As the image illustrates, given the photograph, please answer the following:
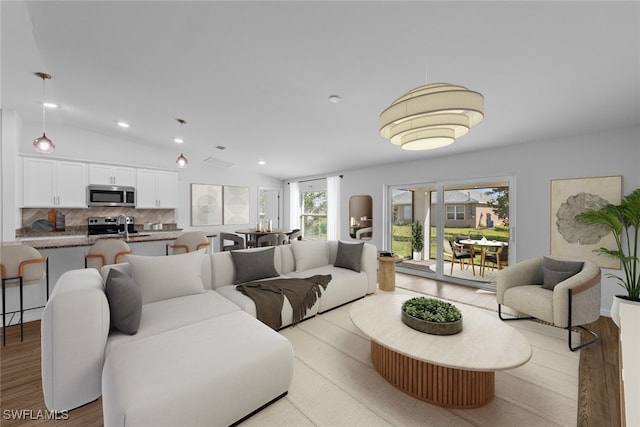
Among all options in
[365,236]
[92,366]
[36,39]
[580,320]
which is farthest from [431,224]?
[36,39]

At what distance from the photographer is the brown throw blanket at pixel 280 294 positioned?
8.63 feet

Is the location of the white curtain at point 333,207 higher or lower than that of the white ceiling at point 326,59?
lower

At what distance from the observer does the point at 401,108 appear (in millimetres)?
1714

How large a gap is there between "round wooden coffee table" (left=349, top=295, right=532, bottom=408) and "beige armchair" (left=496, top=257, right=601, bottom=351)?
1.02 metres

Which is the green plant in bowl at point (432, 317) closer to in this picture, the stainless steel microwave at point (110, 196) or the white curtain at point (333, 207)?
the white curtain at point (333, 207)

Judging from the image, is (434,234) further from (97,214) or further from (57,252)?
(97,214)

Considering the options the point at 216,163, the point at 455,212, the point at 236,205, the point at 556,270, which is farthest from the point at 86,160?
the point at 556,270

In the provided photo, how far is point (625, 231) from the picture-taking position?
3180mm

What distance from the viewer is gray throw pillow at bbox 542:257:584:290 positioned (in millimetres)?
2910

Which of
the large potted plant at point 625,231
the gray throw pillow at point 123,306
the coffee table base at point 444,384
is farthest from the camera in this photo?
the large potted plant at point 625,231

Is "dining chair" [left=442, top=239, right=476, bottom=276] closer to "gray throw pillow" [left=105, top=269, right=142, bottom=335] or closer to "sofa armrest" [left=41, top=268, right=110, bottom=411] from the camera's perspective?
"gray throw pillow" [left=105, top=269, right=142, bottom=335]

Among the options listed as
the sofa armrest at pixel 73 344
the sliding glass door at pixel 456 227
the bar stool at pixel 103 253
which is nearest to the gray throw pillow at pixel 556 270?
the sliding glass door at pixel 456 227

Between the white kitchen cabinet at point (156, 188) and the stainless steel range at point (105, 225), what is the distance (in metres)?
0.50

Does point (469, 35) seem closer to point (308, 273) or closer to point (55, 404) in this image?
point (308, 273)
